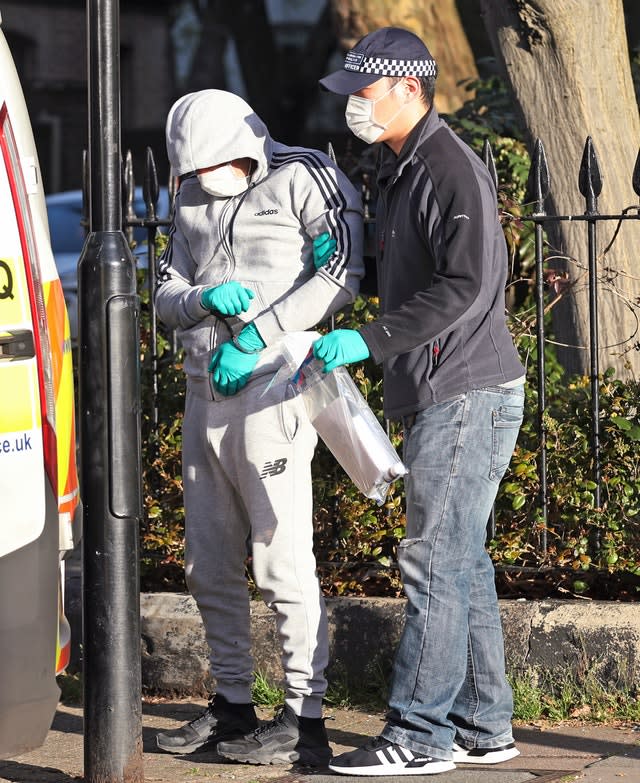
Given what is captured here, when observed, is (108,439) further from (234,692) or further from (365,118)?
(365,118)

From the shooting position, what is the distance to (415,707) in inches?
147

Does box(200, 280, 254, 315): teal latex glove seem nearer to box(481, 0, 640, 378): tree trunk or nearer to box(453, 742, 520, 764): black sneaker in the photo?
box(453, 742, 520, 764): black sneaker

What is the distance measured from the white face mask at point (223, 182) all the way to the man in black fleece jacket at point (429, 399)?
0.41m

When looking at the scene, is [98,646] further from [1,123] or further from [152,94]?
[152,94]

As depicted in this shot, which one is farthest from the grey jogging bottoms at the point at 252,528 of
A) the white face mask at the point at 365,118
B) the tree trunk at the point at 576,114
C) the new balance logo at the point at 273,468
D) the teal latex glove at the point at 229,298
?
the tree trunk at the point at 576,114

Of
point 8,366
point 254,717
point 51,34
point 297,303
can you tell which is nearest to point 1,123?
point 8,366

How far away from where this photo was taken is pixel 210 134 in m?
3.89

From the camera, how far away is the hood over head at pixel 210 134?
12.7 feet

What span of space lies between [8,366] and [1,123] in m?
0.67

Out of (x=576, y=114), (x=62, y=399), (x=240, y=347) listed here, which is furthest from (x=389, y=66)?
(x=576, y=114)

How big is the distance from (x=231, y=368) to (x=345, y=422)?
14.8 inches

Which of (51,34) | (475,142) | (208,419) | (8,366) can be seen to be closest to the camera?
(8,366)

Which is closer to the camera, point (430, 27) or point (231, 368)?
point (231, 368)

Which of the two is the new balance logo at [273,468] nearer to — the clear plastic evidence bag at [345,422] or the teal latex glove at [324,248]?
the clear plastic evidence bag at [345,422]
